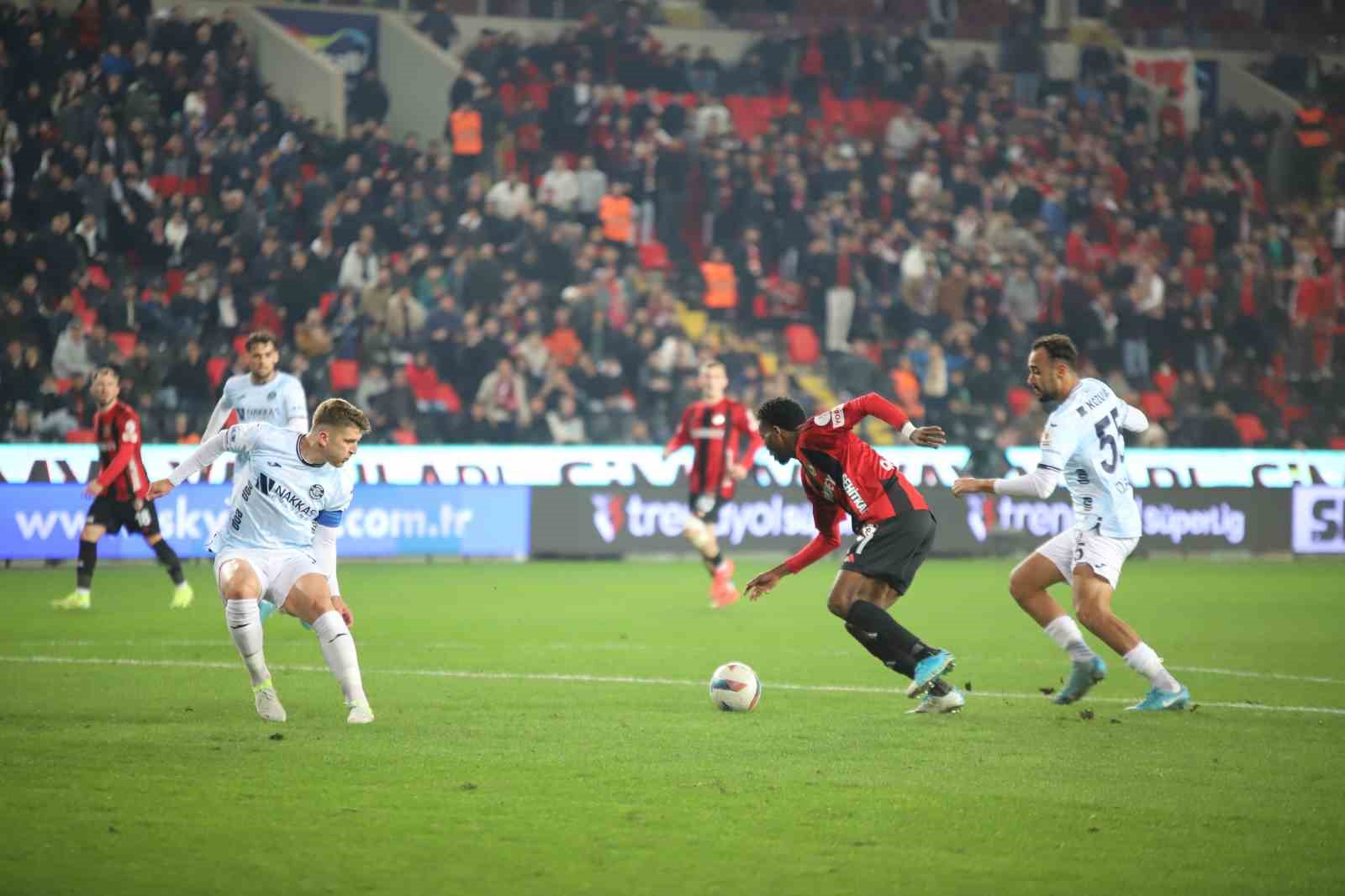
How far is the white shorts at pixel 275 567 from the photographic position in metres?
9.82

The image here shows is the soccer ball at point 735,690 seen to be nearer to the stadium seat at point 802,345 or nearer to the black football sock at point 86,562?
the black football sock at point 86,562

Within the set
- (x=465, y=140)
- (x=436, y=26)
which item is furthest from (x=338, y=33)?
(x=465, y=140)

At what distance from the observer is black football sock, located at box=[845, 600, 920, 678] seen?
1003cm

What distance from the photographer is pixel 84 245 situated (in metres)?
24.2

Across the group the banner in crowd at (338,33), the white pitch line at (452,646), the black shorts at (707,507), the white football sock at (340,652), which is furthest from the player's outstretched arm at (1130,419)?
the banner in crowd at (338,33)

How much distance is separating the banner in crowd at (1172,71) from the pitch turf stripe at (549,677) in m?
26.5

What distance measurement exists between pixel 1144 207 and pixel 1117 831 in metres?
26.8

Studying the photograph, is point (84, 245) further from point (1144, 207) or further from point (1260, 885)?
point (1260, 885)

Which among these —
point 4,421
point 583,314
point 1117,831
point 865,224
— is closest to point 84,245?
point 4,421

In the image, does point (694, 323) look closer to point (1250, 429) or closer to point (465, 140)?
point (465, 140)

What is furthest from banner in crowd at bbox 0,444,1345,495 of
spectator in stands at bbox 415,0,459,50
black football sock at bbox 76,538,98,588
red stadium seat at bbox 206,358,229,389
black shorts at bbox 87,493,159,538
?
spectator in stands at bbox 415,0,459,50

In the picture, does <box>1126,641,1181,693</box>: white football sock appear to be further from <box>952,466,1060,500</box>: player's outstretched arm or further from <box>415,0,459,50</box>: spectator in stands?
<box>415,0,459,50</box>: spectator in stands

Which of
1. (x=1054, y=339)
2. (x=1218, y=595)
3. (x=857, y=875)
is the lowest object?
(x=1218, y=595)

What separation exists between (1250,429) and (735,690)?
20.4 metres
